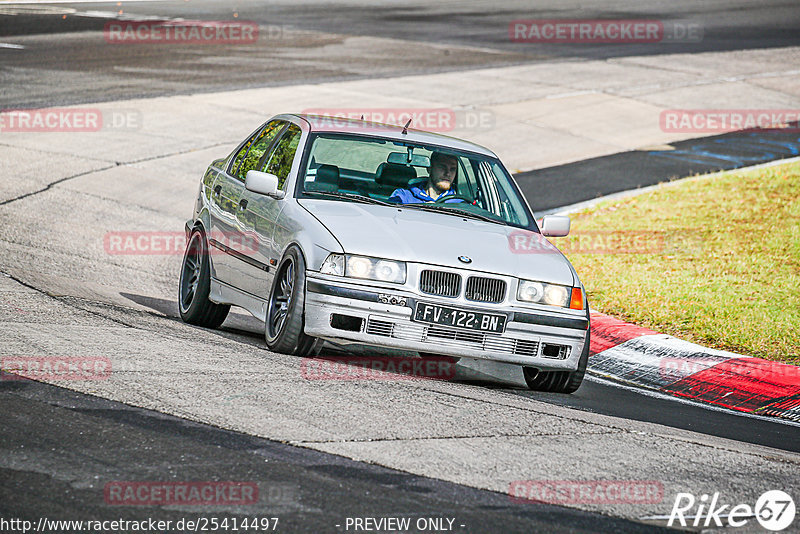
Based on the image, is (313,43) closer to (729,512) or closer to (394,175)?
(394,175)

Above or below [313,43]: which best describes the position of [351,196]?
below

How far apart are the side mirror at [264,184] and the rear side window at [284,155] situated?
29cm

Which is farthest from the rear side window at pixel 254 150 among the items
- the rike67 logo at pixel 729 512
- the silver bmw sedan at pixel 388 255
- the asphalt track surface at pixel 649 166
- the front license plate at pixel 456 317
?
the asphalt track surface at pixel 649 166

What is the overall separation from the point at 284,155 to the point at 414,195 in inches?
40.7

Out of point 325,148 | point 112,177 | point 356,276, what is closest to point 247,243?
point 325,148

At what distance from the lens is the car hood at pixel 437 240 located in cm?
746

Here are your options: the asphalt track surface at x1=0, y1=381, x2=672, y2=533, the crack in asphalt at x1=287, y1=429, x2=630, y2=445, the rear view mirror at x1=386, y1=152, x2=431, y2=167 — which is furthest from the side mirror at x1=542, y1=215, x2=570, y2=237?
the asphalt track surface at x1=0, y1=381, x2=672, y2=533

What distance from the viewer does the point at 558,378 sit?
8.01 meters

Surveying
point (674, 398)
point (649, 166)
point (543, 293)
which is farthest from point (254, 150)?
point (649, 166)

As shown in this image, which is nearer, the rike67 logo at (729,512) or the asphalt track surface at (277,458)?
the asphalt track surface at (277,458)

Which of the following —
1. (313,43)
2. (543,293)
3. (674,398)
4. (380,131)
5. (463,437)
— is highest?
(313,43)

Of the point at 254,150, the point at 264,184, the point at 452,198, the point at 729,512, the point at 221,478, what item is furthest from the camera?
the point at 254,150

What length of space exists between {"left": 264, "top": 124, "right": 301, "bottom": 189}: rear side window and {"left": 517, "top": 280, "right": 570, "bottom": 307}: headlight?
203 cm

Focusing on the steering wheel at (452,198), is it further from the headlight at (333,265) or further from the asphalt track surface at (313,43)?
the asphalt track surface at (313,43)
